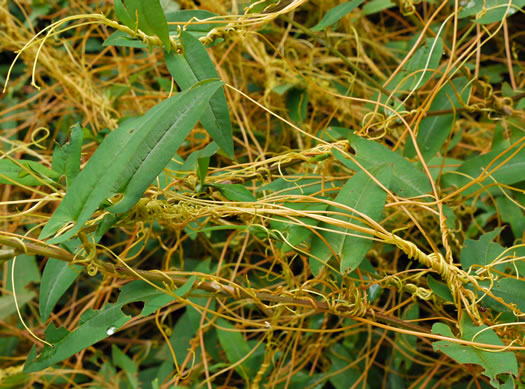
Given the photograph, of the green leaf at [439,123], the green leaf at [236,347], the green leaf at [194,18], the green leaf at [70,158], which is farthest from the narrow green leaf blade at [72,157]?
the green leaf at [439,123]

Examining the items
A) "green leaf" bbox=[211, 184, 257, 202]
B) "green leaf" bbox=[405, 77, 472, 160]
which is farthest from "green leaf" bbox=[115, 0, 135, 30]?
"green leaf" bbox=[405, 77, 472, 160]

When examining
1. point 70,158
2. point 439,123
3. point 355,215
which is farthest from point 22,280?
point 439,123

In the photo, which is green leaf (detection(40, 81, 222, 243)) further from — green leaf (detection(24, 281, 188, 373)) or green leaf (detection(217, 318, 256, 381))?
green leaf (detection(217, 318, 256, 381))

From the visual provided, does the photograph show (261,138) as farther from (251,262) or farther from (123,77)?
(123,77)

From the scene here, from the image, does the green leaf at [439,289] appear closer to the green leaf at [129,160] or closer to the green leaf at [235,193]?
the green leaf at [235,193]

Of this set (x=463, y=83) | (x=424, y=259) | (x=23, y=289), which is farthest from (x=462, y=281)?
(x=23, y=289)
